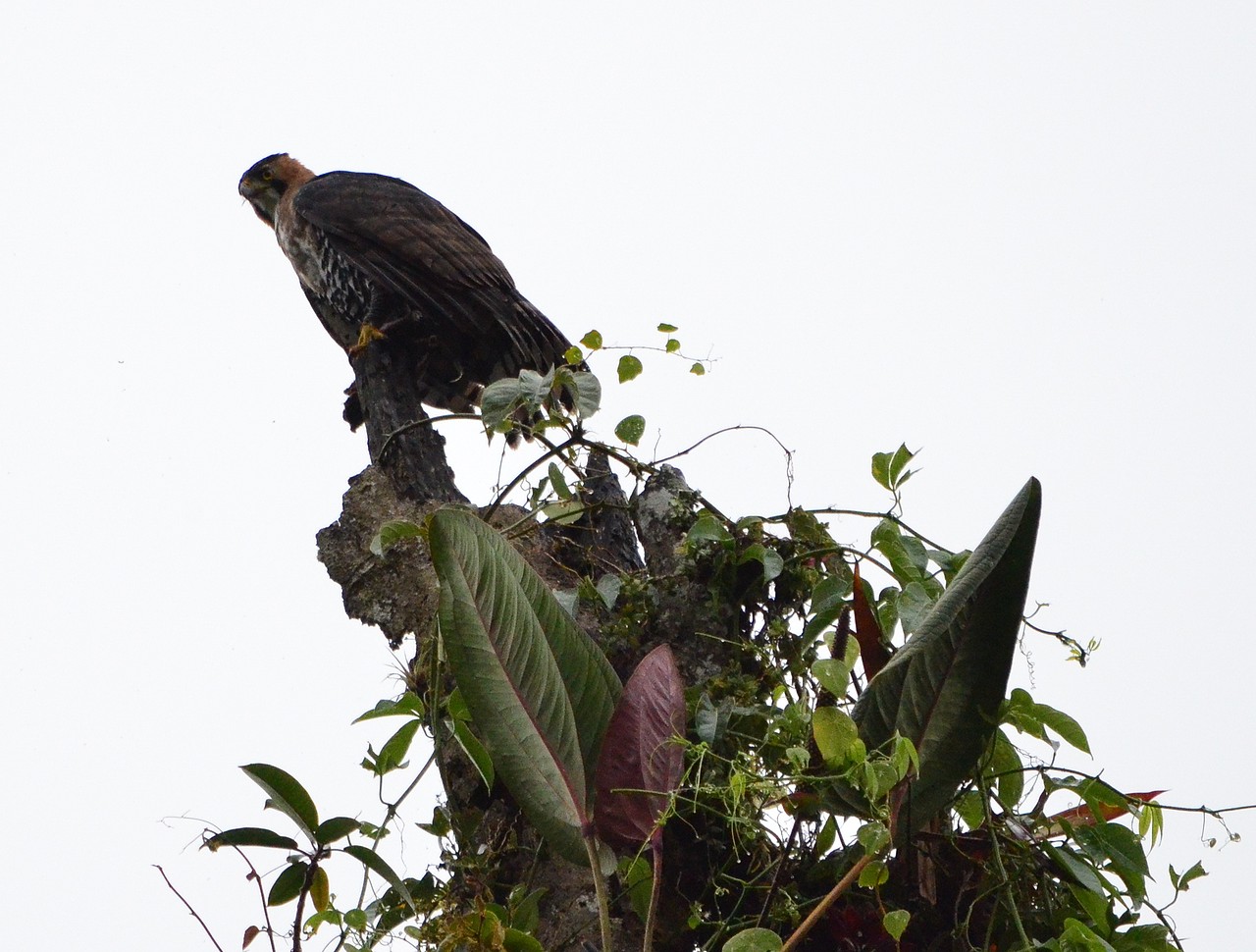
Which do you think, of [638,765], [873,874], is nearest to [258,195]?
[638,765]

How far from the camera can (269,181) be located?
4.82 metres

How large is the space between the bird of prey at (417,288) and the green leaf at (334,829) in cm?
174

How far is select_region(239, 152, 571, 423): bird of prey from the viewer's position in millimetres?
3473

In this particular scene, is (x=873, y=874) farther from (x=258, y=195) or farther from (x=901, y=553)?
(x=258, y=195)

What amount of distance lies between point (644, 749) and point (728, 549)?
0.46 m

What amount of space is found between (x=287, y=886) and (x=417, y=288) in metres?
2.31

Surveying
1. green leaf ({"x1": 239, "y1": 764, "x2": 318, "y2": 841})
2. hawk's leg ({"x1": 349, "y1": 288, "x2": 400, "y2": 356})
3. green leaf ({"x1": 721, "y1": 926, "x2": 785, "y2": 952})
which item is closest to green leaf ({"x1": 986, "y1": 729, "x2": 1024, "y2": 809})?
green leaf ({"x1": 721, "y1": 926, "x2": 785, "y2": 952})

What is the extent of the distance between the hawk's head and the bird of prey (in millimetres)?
709

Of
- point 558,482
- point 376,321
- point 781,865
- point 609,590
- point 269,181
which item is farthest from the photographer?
point 269,181

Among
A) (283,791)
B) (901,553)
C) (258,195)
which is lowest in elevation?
(283,791)

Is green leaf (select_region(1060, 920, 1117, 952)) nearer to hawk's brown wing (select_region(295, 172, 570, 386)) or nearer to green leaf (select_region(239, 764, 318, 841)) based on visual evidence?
green leaf (select_region(239, 764, 318, 841))

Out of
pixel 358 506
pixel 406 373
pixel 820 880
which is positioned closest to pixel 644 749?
pixel 820 880

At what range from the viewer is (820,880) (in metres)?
1.39

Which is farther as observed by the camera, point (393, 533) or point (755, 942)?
point (393, 533)
